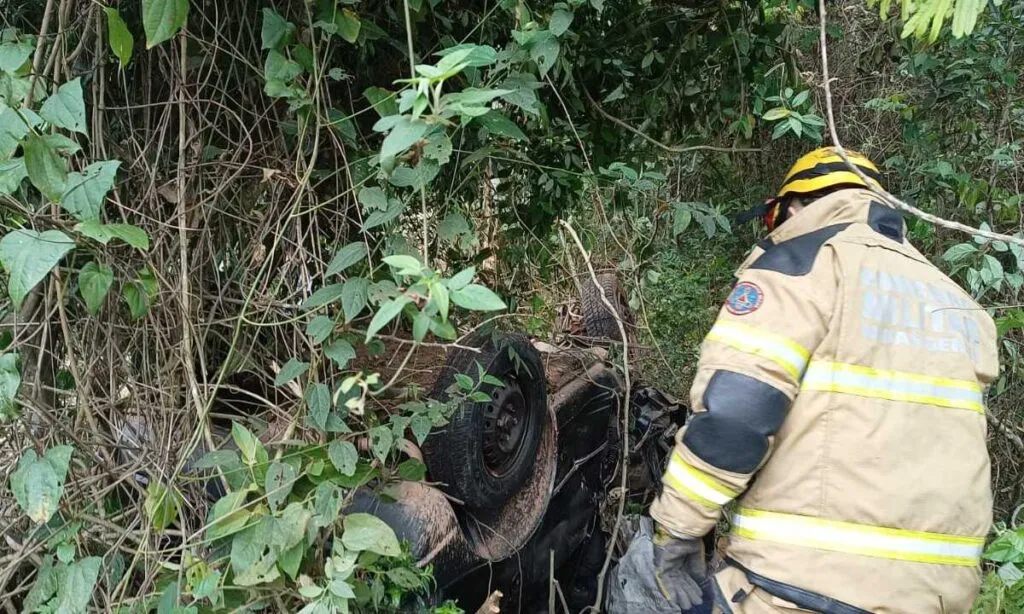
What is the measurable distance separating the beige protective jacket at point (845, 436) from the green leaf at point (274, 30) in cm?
122

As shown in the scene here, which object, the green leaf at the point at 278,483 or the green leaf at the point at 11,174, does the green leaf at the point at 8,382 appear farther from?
the green leaf at the point at 278,483

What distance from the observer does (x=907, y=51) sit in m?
2.89

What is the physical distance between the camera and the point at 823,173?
76.9 inches

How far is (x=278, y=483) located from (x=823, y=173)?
5.48ft

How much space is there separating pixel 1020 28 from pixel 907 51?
389mm

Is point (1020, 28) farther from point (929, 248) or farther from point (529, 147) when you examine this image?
point (529, 147)

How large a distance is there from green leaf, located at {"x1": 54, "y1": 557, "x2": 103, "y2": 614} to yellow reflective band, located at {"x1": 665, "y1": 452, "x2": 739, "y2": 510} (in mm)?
1353

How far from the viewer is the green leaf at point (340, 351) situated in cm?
152

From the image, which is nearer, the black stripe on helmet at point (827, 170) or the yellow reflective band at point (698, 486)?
the yellow reflective band at point (698, 486)

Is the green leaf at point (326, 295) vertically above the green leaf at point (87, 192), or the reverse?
the green leaf at point (87, 192)

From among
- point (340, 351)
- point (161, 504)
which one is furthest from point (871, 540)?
point (161, 504)

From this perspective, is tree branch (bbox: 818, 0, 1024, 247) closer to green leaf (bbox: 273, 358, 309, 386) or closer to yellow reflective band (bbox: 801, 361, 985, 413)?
yellow reflective band (bbox: 801, 361, 985, 413)

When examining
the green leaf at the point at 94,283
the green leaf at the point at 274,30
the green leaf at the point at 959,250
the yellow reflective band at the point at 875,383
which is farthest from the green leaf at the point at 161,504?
the green leaf at the point at 959,250

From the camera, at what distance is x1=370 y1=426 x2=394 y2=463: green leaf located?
155 cm
